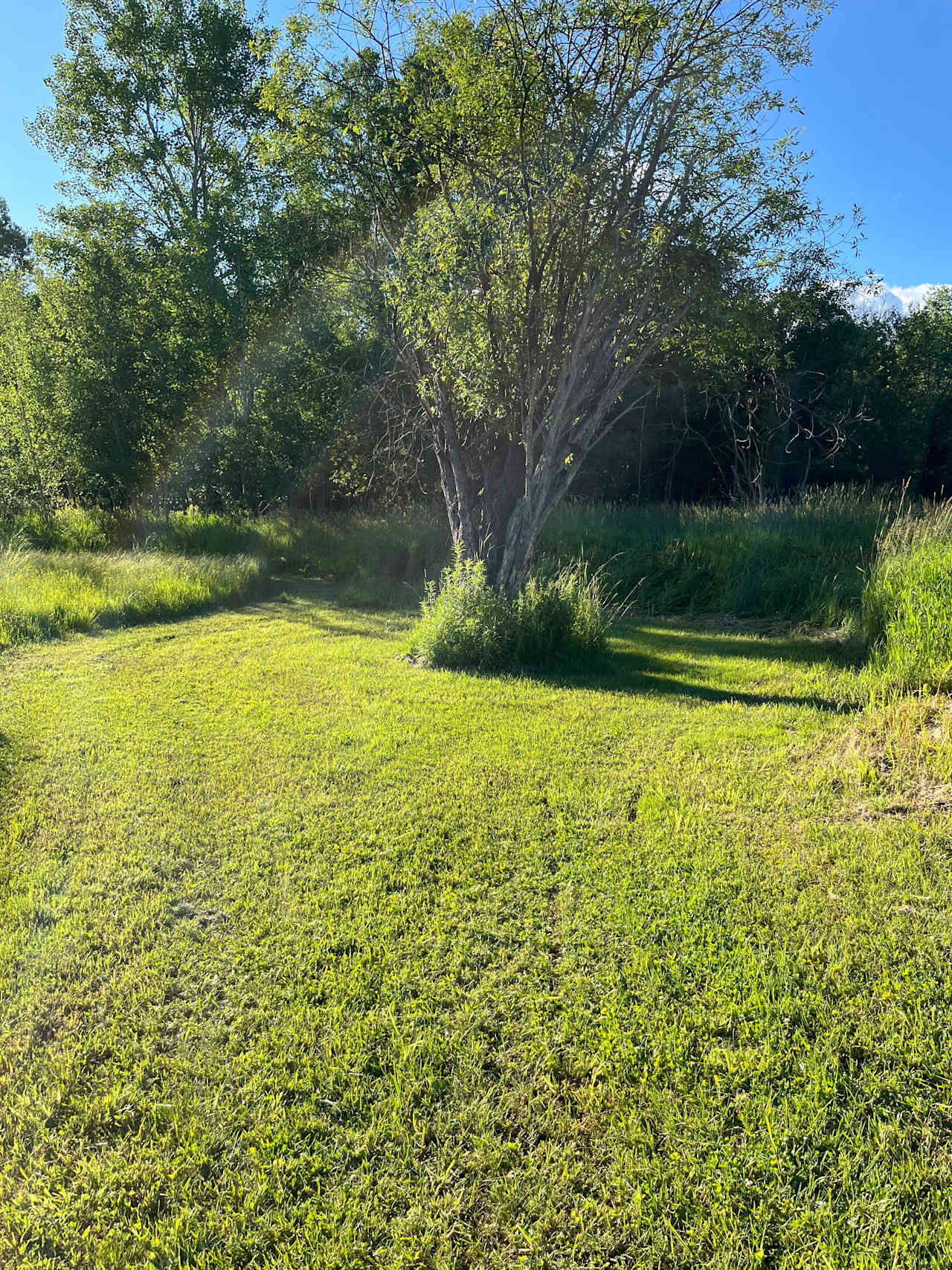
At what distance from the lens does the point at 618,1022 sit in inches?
102

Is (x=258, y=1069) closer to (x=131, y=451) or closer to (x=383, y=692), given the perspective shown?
(x=383, y=692)

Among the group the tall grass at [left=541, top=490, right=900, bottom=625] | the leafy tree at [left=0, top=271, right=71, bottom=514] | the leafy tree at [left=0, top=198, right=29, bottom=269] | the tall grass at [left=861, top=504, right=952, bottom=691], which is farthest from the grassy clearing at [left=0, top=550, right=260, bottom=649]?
the leafy tree at [left=0, top=198, right=29, bottom=269]

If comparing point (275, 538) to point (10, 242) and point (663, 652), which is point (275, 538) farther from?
point (10, 242)

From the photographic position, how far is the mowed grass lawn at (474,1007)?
1.96 meters

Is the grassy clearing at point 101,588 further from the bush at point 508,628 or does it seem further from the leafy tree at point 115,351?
the bush at point 508,628

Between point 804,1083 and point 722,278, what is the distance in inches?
317

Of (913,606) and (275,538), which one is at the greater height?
(275,538)

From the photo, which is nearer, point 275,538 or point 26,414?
point 275,538

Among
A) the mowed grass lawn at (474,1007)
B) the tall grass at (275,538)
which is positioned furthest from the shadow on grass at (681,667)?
the tall grass at (275,538)

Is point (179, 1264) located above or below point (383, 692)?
below

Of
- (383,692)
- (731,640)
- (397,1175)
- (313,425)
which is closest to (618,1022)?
(397,1175)

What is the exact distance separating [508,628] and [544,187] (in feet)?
14.7

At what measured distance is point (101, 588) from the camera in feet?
36.9

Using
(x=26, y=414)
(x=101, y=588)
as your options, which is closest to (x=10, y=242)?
(x=26, y=414)
